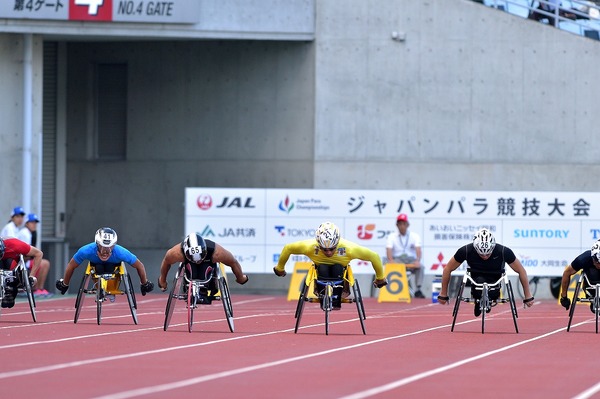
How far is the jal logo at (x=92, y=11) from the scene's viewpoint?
31.1 metres

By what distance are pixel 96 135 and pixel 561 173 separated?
10988 millimetres

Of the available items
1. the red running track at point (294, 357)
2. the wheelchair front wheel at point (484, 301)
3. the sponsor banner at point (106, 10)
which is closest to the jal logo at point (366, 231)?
the sponsor banner at point (106, 10)

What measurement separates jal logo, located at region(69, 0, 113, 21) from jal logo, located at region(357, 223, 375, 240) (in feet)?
22.0

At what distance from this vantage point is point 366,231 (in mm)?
31562

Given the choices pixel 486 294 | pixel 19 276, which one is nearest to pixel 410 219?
pixel 486 294

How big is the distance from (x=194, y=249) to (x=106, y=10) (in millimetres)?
12701

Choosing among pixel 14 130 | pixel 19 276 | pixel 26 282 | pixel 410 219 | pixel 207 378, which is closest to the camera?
pixel 207 378

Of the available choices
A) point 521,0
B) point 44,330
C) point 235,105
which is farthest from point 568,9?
point 44,330

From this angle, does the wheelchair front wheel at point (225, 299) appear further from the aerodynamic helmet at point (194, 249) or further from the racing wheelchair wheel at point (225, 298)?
the aerodynamic helmet at point (194, 249)

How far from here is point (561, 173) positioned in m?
34.0

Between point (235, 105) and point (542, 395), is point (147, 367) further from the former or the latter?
point (235, 105)

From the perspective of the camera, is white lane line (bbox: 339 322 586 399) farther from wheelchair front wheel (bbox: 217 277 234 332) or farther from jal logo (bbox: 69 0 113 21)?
jal logo (bbox: 69 0 113 21)

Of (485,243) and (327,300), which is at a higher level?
(485,243)

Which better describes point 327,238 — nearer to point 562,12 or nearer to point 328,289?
point 328,289
